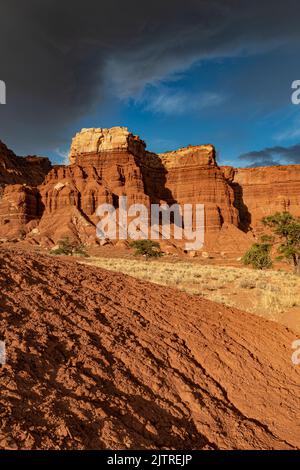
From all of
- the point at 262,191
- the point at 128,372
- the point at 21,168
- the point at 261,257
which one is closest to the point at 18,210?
the point at 21,168

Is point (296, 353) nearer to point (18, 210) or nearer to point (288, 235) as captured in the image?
point (288, 235)

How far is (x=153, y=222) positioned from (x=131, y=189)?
7.74 m

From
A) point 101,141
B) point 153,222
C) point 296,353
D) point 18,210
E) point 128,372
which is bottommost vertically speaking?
point 296,353

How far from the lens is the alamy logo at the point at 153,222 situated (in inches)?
2333

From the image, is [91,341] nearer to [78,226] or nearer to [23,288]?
[23,288]

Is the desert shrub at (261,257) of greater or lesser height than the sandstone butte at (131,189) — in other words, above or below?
below

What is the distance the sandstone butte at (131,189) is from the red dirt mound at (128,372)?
46424 mm

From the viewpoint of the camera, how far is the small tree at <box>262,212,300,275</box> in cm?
2310

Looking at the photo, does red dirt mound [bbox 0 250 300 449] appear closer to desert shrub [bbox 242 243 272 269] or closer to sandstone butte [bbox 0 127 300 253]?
desert shrub [bbox 242 243 272 269]

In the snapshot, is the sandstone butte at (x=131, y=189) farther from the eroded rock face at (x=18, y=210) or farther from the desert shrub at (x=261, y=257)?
the desert shrub at (x=261, y=257)

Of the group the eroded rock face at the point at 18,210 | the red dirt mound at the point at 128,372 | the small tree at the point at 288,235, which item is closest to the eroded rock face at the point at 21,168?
the eroded rock face at the point at 18,210

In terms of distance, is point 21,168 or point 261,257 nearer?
point 261,257

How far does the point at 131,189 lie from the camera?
6838cm

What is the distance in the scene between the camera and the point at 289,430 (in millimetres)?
4555
